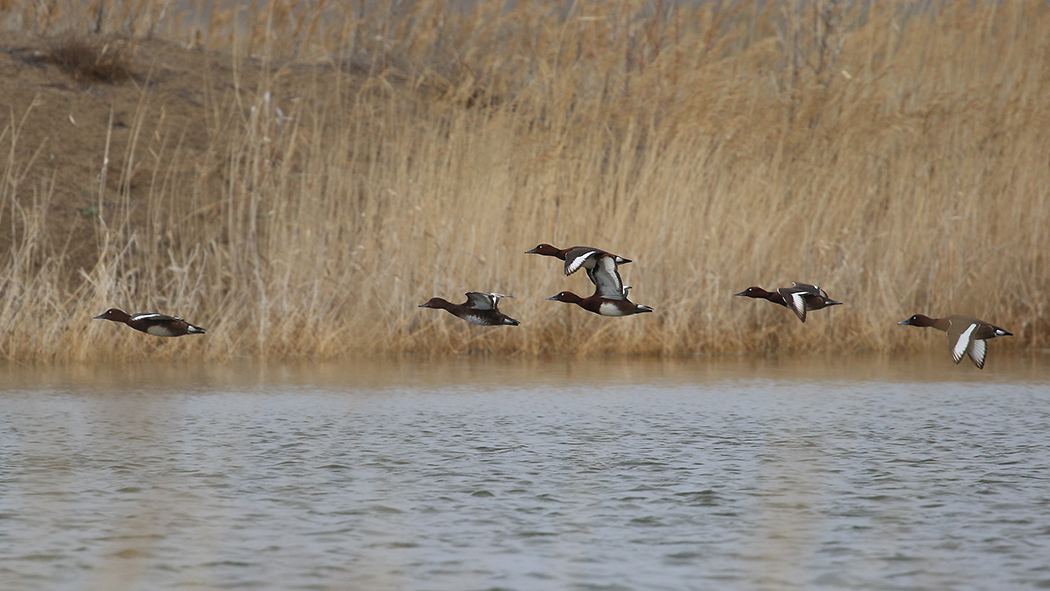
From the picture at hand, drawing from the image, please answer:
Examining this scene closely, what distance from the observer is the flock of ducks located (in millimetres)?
5090

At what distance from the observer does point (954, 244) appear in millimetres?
9242

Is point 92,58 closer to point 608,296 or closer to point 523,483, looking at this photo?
point 608,296

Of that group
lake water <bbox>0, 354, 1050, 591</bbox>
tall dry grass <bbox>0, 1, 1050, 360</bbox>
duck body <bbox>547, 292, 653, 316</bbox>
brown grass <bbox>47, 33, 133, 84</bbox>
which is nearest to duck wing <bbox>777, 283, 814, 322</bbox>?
lake water <bbox>0, 354, 1050, 591</bbox>

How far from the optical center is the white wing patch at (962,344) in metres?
5.09

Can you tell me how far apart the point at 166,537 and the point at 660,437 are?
7.98 feet

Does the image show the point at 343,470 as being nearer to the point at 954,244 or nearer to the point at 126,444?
the point at 126,444

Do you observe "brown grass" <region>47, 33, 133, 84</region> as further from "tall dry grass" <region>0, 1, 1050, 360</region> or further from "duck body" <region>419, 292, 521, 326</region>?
"duck body" <region>419, 292, 521, 326</region>

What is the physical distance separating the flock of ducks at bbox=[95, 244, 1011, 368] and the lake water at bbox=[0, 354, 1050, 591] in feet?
1.41

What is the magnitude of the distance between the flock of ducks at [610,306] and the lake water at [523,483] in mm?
429

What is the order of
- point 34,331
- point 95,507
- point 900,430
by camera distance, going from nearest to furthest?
point 95,507 → point 900,430 → point 34,331

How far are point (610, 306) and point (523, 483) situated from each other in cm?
138

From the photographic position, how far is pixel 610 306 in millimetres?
5703

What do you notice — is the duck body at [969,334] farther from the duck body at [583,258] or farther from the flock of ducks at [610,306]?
the duck body at [583,258]

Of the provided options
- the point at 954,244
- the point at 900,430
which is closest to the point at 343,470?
the point at 900,430
